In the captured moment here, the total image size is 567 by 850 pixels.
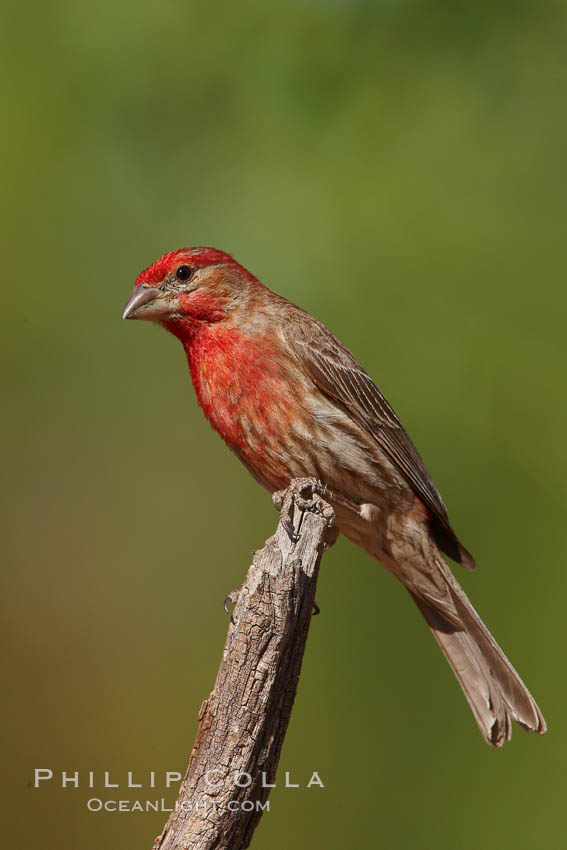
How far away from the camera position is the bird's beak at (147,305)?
15.7 ft

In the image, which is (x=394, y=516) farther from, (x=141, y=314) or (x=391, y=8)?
(x=391, y=8)

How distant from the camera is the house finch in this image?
177 inches

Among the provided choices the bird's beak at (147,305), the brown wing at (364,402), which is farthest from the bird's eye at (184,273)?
the brown wing at (364,402)

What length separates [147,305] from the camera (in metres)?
4.83

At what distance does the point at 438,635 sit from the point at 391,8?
5.31m

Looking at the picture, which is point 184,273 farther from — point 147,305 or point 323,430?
point 323,430

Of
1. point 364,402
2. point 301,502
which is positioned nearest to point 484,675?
point 364,402

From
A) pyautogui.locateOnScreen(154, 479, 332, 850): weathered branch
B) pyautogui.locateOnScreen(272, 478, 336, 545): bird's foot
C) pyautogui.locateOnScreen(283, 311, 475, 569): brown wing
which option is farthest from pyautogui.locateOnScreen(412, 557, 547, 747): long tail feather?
pyautogui.locateOnScreen(154, 479, 332, 850): weathered branch

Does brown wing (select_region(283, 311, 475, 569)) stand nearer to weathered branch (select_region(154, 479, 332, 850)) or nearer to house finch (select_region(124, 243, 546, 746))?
house finch (select_region(124, 243, 546, 746))

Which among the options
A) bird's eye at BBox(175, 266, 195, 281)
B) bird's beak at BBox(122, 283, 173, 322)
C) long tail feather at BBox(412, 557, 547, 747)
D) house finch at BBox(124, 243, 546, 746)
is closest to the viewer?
house finch at BBox(124, 243, 546, 746)

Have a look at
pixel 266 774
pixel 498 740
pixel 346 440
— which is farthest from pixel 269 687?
pixel 498 740

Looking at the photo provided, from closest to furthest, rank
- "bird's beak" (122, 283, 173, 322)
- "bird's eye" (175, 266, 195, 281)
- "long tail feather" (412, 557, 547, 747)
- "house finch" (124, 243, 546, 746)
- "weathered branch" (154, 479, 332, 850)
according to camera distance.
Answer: "weathered branch" (154, 479, 332, 850) → "house finch" (124, 243, 546, 746) → "long tail feather" (412, 557, 547, 747) → "bird's beak" (122, 283, 173, 322) → "bird's eye" (175, 266, 195, 281)

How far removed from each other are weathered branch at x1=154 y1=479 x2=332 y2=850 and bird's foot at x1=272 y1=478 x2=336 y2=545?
0.22 m

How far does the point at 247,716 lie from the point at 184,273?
8.40ft
